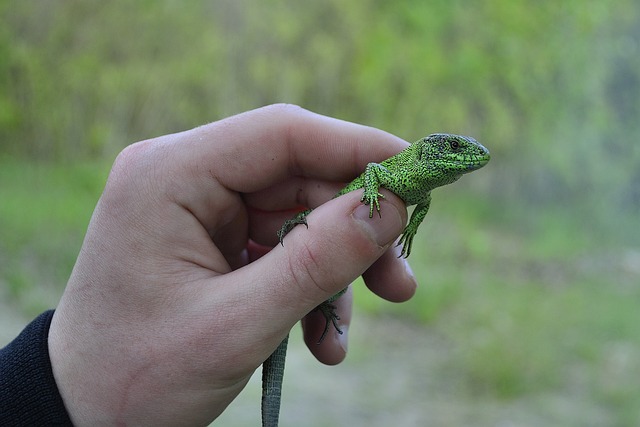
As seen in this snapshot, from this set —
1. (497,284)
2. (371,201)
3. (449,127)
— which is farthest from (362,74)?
(371,201)

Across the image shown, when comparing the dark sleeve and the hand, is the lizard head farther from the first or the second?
the dark sleeve

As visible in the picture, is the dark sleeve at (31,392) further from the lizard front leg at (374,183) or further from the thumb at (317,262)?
the lizard front leg at (374,183)

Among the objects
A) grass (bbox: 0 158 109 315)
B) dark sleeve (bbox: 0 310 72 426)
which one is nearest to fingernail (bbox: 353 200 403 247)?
dark sleeve (bbox: 0 310 72 426)

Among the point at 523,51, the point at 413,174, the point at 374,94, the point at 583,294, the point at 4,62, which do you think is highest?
the point at 413,174

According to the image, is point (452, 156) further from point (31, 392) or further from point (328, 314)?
point (31, 392)

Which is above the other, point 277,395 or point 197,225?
point 197,225

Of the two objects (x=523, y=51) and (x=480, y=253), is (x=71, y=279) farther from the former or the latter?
(x=523, y=51)

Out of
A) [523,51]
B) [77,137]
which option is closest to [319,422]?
[77,137]
